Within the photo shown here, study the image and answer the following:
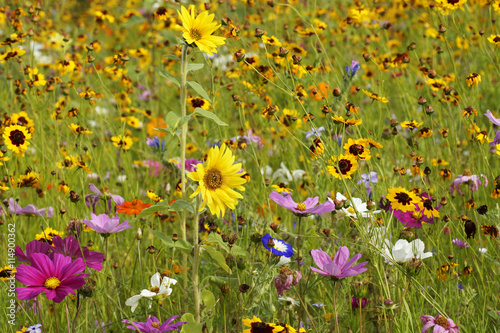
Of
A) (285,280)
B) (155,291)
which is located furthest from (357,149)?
(155,291)

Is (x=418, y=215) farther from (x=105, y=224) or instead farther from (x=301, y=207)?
(x=105, y=224)

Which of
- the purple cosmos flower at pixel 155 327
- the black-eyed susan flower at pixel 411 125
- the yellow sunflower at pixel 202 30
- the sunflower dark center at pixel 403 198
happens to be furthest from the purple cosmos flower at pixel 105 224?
the black-eyed susan flower at pixel 411 125

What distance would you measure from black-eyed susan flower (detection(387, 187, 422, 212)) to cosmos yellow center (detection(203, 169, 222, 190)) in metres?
0.48

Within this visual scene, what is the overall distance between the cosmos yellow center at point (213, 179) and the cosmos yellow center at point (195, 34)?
31cm

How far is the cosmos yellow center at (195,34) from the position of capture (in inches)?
43.5

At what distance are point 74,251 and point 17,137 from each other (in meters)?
0.60

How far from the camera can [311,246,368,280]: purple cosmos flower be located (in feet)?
3.60

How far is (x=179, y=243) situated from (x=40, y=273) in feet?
1.06

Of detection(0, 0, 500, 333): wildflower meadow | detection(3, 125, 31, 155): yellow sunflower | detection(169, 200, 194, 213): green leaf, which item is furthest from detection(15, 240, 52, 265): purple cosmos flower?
detection(3, 125, 31, 155): yellow sunflower

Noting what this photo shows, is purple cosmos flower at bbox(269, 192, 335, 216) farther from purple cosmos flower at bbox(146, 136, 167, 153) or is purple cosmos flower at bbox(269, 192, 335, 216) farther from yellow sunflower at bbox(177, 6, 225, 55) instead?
purple cosmos flower at bbox(146, 136, 167, 153)

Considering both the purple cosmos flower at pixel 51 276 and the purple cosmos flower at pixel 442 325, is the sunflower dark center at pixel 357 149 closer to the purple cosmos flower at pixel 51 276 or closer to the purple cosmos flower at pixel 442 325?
the purple cosmos flower at pixel 442 325

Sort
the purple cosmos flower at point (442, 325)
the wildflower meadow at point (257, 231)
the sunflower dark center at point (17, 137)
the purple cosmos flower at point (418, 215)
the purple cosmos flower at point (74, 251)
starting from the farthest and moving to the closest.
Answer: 1. the sunflower dark center at point (17, 137)
2. the purple cosmos flower at point (418, 215)
3. the purple cosmos flower at point (74, 251)
4. the wildflower meadow at point (257, 231)
5. the purple cosmos flower at point (442, 325)

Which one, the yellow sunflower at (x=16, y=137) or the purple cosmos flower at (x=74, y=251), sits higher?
the yellow sunflower at (x=16, y=137)

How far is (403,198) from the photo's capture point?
1.28m
